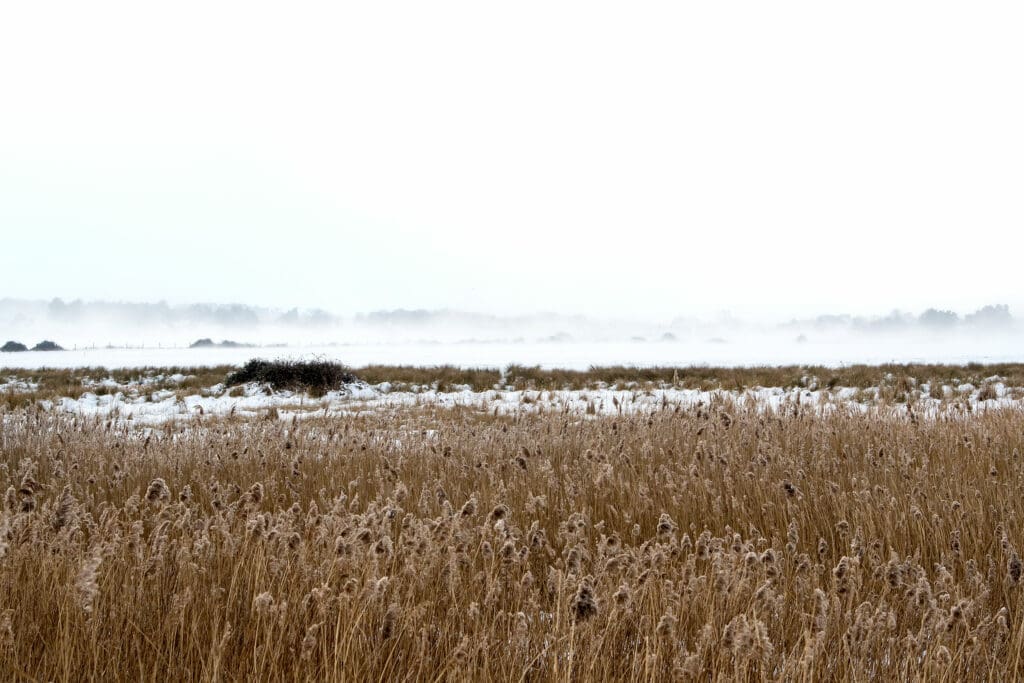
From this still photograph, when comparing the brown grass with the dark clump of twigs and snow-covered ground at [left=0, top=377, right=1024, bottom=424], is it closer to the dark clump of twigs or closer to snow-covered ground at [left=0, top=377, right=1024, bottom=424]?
snow-covered ground at [left=0, top=377, right=1024, bottom=424]

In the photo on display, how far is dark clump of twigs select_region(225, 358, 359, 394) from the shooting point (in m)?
18.7

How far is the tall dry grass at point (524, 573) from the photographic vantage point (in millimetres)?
2170

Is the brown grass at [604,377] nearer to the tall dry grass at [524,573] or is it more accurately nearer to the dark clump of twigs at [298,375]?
the dark clump of twigs at [298,375]

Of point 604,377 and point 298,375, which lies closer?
point 298,375

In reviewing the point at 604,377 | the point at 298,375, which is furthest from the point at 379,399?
the point at 604,377

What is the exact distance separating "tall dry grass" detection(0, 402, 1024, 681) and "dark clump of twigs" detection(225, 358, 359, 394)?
12.3m

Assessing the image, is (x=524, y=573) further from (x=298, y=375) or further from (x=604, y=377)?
(x=604, y=377)

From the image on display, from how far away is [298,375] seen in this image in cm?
1909

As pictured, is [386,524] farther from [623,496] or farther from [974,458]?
[974,458]

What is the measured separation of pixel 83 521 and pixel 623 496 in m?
3.56

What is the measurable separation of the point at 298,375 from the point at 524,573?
17032 mm

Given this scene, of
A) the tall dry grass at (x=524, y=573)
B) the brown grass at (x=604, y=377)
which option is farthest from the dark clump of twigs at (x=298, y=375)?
the tall dry grass at (x=524, y=573)

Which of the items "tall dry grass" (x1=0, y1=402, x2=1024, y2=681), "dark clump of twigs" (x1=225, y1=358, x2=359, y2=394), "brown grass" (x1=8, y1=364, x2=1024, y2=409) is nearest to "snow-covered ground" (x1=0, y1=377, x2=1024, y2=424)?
"dark clump of twigs" (x1=225, y1=358, x2=359, y2=394)

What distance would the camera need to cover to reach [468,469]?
5.93m
